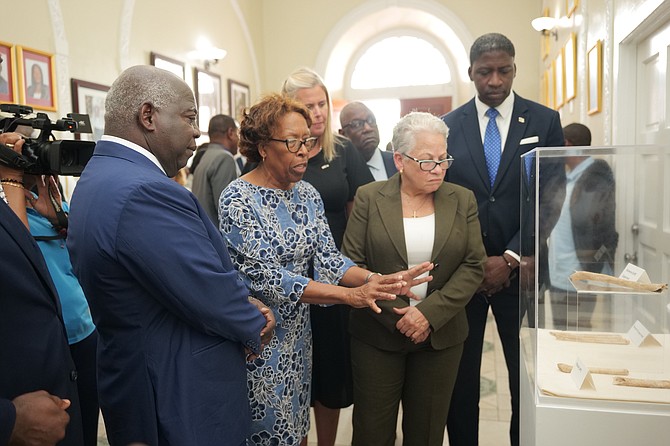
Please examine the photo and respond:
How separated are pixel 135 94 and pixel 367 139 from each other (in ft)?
9.17

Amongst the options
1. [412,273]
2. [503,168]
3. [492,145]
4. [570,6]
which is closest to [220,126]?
[492,145]

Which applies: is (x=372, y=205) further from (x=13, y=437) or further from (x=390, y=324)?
(x=13, y=437)

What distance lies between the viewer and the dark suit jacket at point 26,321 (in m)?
1.30

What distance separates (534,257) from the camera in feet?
5.78

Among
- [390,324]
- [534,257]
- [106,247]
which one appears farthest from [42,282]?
[534,257]

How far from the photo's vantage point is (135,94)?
4.76 feet

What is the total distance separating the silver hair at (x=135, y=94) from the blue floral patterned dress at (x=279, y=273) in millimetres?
604

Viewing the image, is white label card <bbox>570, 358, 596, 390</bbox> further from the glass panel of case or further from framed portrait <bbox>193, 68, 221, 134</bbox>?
framed portrait <bbox>193, 68, 221, 134</bbox>

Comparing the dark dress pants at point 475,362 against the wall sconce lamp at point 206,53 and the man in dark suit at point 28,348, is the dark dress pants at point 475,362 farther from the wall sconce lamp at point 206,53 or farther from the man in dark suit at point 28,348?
the wall sconce lamp at point 206,53

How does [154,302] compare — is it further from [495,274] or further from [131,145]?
[495,274]

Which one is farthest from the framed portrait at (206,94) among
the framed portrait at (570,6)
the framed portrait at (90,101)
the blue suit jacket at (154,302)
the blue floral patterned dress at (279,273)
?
the blue suit jacket at (154,302)

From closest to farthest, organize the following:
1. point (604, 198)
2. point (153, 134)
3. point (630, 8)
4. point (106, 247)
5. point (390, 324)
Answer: point (106, 247) < point (153, 134) < point (604, 198) < point (390, 324) < point (630, 8)

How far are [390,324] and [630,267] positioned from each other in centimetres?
87

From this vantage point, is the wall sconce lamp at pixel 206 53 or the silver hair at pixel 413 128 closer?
the silver hair at pixel 413 128
